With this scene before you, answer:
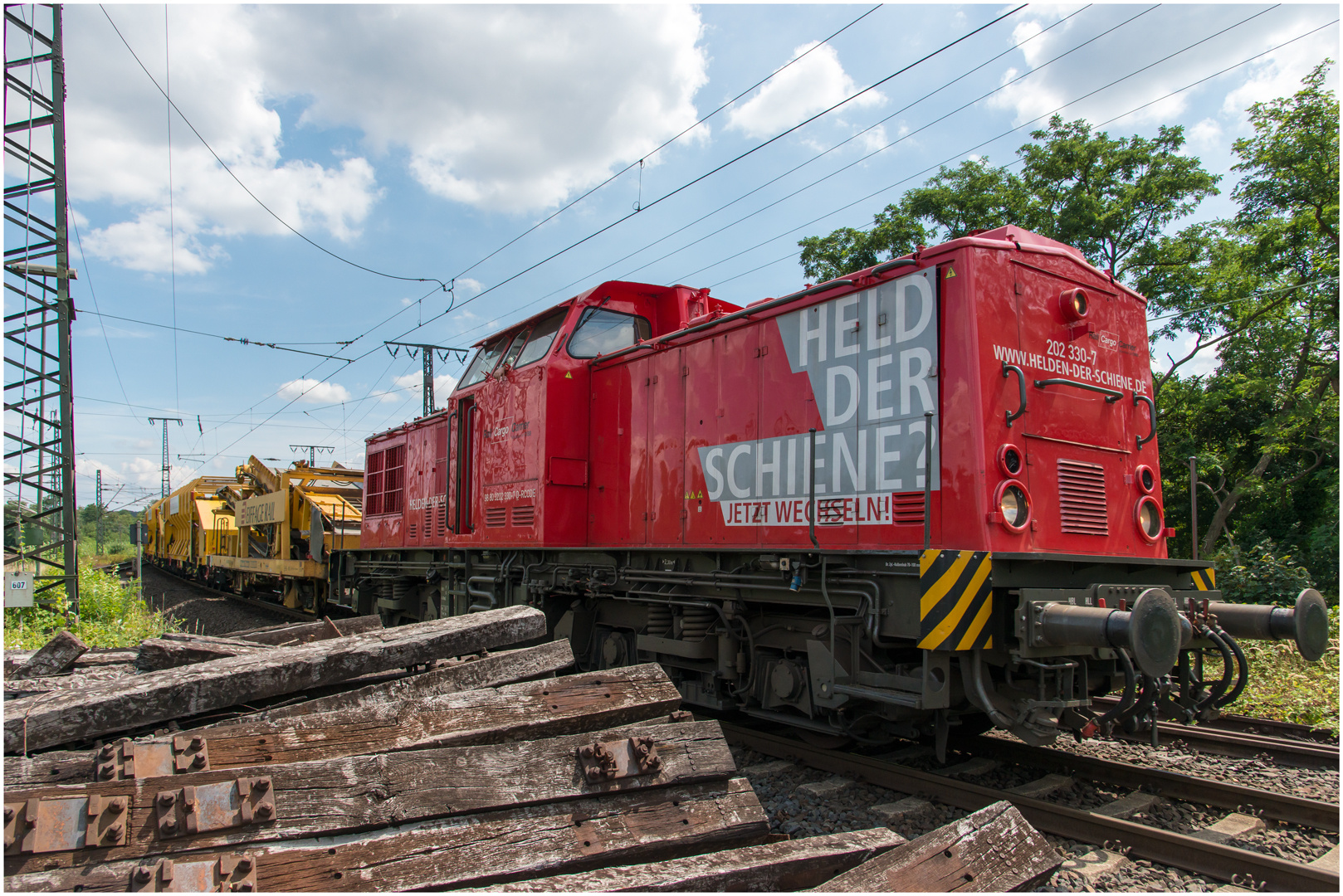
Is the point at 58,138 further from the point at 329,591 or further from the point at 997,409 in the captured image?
the point at 997,409

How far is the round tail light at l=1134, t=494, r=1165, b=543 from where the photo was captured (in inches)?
Answer: 223

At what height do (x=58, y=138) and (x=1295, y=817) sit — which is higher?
(x=58, y=138)

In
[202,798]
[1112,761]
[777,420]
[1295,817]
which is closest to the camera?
[202,798]

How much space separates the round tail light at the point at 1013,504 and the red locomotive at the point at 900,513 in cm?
2

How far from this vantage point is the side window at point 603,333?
7945 mm

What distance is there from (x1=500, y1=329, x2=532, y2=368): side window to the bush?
1102 cm

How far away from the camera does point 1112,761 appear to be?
5.48 m

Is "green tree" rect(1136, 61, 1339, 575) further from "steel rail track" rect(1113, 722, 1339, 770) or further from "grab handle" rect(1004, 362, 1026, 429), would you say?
"grab handle" rect(1004, 362, 1026, 429)

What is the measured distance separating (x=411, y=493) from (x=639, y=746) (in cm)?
861

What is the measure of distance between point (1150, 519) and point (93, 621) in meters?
12.4

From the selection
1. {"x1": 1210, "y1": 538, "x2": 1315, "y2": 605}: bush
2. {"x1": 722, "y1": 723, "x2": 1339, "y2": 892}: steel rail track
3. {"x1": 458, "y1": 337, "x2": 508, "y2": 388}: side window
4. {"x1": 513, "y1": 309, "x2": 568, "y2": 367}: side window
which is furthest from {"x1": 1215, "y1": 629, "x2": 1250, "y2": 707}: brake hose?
{"x1": 1210, "y1": 538, "x2": 1315, "y2": 605}: bush

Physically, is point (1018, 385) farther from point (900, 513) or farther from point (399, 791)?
point (399, 791)

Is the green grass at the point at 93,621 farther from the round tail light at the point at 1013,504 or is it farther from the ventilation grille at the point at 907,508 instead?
the round tail light at the point at 1013,504

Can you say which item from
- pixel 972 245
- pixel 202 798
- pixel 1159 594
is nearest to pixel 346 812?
pixel 202 798
